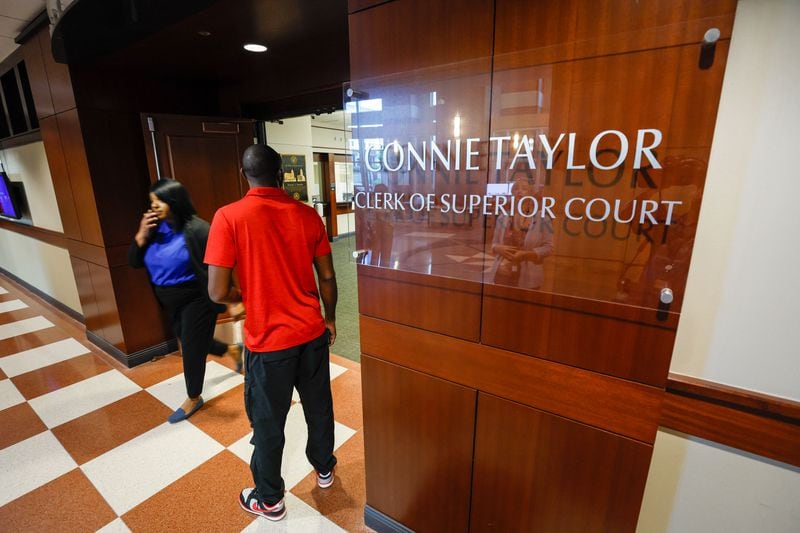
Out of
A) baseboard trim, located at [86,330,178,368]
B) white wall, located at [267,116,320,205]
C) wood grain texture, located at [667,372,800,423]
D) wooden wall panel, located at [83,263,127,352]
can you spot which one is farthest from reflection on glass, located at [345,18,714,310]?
white wall, located at [267,116,320,205]

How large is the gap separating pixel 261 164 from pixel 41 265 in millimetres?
5542

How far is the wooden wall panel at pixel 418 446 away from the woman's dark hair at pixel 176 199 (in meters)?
1.69

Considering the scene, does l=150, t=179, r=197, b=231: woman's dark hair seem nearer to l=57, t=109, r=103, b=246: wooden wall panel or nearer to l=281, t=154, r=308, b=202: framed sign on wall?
l=57, t=109, r=103, b=246: wooden wall panel

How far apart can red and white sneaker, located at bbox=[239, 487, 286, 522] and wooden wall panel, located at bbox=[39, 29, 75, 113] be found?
3359 mm

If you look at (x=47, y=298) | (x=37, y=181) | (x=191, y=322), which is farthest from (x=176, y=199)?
(x=47, y=298)

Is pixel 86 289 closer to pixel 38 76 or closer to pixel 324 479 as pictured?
pixel 38 76

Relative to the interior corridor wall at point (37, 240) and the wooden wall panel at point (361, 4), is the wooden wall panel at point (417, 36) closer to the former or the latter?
the wooden wall panel at point (361, 4)

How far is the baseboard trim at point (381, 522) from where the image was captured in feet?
5.66

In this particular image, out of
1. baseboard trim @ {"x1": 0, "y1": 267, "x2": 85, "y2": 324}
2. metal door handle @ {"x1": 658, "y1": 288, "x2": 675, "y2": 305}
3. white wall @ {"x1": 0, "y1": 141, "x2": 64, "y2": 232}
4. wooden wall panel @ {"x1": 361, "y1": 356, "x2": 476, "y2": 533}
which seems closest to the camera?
metal door handle @ {"x1": 658, "y1": 288, "x2": 675, "y2": 305}

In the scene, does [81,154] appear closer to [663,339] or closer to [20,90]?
[20,90]

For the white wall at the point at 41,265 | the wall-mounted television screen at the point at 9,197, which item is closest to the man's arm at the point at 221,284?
the white wall at the point at 41,265

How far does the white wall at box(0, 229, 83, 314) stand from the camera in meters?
4.37

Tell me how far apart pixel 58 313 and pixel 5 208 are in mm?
2123

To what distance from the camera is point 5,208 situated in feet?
17.4
